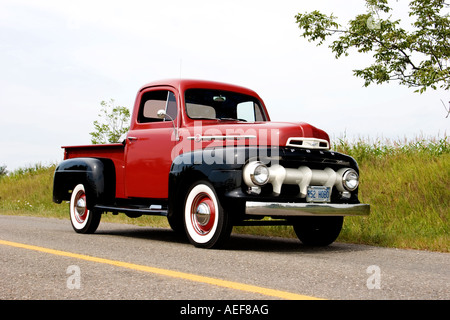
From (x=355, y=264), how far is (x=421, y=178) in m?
6.56

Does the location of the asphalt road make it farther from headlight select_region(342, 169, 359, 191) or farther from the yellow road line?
headlight select_region(342, 169, 359, 191)

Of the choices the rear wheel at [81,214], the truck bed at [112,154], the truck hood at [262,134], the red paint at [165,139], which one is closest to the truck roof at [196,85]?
the red paint at [165,139]

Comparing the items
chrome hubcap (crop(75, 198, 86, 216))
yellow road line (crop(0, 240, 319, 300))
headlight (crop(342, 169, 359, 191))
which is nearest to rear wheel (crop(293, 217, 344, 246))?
headlight (crop(342, 169, 359, 191))

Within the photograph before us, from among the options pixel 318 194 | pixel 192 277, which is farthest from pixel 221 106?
pixel 192 277

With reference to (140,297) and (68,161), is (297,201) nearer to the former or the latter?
(140,297)

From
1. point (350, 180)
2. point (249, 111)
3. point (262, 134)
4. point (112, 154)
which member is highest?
point (249, 111)

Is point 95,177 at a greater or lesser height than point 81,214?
greater

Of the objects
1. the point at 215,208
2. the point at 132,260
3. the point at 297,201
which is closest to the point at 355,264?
the point at 297,201

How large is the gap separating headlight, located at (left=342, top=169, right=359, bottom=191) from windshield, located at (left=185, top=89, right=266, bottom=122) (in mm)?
1840

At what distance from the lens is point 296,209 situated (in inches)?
244

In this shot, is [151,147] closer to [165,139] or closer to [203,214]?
[165,139]

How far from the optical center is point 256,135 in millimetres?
6715

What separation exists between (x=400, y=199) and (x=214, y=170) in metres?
5.54

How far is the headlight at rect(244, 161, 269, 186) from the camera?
6.18m
